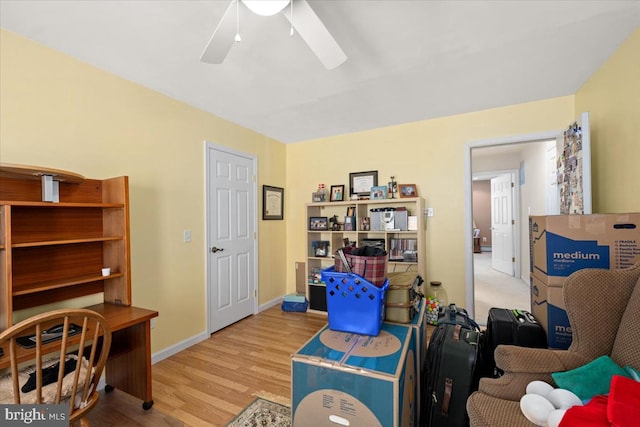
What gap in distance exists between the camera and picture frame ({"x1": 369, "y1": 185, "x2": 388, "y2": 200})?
3.43 m

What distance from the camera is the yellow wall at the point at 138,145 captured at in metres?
1.78

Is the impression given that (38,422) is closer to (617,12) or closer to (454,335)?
(454,335)

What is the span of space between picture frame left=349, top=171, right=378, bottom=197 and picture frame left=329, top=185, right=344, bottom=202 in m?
0.13

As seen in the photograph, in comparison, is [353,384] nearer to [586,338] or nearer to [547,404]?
[547,404]

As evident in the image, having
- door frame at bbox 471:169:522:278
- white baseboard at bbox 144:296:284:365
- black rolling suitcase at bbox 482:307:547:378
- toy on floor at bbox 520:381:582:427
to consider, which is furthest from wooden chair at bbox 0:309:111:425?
door frame at bbox 471:169:522:278

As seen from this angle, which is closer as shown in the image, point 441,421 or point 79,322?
point 441,421

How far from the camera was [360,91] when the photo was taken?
2.59 m

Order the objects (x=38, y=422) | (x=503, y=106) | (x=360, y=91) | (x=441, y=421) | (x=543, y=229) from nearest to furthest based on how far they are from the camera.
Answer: (x=38, y=422), (x=441, y=421), (x=543, y=229), (x=360, y=91), (x=503, y=106)

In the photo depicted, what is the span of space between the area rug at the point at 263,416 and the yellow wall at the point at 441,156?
223 cm

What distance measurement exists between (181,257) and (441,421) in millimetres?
2481

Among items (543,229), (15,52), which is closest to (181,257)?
(15,52)

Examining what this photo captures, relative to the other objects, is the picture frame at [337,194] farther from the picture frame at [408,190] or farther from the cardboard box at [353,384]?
the cardboard box at [353,384]

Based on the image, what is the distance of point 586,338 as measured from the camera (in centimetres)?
123

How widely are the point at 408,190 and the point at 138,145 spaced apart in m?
2.84
